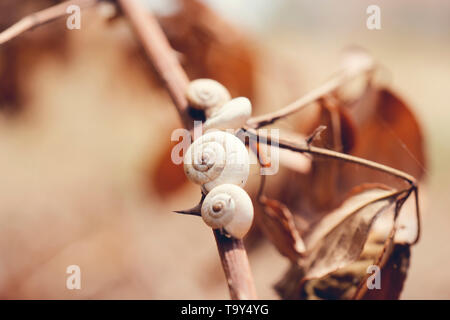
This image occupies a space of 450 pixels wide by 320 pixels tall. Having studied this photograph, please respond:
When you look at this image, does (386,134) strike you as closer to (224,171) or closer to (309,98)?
(309,98)

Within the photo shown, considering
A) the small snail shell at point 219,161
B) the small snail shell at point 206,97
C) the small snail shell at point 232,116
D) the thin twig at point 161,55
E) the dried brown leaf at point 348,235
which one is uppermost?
the thin twig at point 161,55

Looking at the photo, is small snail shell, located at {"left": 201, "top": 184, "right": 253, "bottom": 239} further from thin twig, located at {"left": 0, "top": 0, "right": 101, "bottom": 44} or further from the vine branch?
thin twig, located at {"left": 0, "top": 0, "right": 101, "bottom": 44}

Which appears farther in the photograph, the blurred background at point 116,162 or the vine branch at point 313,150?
the blurred background at point 116,162

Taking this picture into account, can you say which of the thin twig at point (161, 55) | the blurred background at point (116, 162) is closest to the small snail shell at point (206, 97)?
the thin twig at point (161, 55)

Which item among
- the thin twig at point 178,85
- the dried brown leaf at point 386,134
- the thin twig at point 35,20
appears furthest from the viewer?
the dried brown leaf at point 386,134

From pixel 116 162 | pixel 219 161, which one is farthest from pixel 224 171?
pixel 116 162

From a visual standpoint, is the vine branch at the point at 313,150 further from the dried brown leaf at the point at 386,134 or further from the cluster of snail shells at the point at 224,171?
the dried brown leaf at the point at 386,134

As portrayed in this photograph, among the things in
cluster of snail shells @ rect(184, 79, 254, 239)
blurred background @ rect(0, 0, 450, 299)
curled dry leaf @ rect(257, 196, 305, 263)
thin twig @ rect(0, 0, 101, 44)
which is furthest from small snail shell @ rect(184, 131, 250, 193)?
blurred background @ rect(0, 0, 450, 299)

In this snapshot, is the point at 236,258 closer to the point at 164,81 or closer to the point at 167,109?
the point at 164,81
